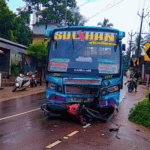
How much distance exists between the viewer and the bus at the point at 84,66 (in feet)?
25.6

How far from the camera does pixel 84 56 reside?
8.30 metres

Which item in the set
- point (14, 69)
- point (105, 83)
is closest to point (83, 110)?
point (105, 83)

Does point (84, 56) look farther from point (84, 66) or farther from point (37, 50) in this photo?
point (37, 50)

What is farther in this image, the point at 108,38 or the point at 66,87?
the point at 108,38

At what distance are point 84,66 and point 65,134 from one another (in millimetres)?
2701

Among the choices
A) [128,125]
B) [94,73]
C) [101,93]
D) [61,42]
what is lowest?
[128,125]

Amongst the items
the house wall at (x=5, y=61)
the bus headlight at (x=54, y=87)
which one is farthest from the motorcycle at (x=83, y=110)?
the house wall at (x=5, y=61)

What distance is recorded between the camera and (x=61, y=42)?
8539 millimetres

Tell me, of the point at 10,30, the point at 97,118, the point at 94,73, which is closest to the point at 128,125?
the point at 97,118

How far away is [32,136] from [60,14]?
37.0 metres

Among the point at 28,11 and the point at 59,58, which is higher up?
the point at 28,11

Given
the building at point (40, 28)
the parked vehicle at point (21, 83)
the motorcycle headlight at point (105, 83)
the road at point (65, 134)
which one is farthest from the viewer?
the building at point (40, 28)

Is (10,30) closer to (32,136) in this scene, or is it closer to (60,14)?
(60,14)

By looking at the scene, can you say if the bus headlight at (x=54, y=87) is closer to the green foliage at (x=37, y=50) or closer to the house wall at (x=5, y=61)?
the house wall at (x=5, y=61)
